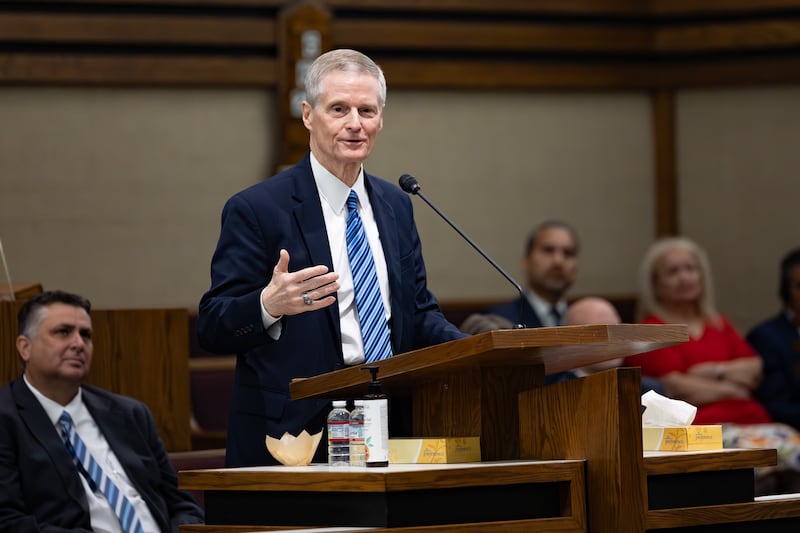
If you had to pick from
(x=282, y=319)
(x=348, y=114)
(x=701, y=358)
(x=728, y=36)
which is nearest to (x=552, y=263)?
(x=701, y=358)

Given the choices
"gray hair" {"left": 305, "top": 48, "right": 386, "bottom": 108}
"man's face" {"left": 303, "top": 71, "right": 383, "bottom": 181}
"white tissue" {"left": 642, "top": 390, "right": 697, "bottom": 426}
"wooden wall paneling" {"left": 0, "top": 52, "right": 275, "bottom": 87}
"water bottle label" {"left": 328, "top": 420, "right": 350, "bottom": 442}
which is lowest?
"water bottle label" {"left": 328, "top": 420, "right": 350, "bottom": 442}

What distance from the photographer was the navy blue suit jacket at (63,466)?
3498mm

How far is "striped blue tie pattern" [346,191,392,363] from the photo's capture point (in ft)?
8.47

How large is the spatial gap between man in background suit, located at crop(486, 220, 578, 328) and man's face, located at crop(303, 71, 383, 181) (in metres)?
2.67

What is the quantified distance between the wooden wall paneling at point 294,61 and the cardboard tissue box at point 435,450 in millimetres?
3666

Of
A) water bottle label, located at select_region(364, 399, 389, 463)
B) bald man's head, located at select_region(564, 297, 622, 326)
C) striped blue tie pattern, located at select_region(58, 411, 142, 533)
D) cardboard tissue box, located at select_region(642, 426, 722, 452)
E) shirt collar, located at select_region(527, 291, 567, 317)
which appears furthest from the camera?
shirt collar, located at select_region(527, 291, 567, 317)

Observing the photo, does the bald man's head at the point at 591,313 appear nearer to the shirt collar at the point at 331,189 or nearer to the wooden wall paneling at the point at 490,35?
the shirt collar at the point at 331,189

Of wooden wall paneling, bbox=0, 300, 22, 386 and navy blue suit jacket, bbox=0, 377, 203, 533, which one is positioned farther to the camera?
wooden wall paneling, bbox=0, 300, 22, 386

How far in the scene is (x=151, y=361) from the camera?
13.7 ft

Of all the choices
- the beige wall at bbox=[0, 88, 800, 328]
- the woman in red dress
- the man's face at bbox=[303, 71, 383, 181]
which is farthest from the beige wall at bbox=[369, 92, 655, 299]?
the man's face at bbox=[303, 71, 383, 181]

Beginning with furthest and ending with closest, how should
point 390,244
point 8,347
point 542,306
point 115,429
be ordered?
point 542,306 → point 8,347 → point 115,429 → point 390,244

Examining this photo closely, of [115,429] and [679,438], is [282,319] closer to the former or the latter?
[679,438]

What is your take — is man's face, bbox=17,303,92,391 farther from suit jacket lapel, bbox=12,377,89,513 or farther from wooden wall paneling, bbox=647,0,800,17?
wooden wall paneling, bbox=647,0,800,17

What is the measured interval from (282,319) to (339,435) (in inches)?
13.2
